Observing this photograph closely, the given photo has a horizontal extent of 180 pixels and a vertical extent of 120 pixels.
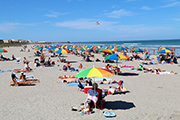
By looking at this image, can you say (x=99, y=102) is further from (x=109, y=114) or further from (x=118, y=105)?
(x=109, y=114)

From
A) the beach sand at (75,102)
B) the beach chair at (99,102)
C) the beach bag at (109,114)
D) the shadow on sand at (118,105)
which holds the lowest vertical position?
the shadow on sand at (118,105)

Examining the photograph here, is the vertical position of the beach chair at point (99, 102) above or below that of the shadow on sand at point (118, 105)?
above

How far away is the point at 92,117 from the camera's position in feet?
18.6

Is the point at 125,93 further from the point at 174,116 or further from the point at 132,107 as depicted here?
the point at 174,116

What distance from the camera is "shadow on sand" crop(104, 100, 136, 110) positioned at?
6498mm

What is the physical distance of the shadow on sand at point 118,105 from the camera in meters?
6.50

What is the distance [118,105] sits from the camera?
6738 millimetres

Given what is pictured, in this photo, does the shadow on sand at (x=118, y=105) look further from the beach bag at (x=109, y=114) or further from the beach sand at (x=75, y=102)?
the beach bag at (x=109, y=114)

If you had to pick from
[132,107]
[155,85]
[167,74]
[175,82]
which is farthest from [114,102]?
[167,74]

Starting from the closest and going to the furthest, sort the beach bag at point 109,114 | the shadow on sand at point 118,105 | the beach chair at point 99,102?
the beach bag at point 109,114 → the beach chair at point 99,102 → the shadow on sand at point 118,105

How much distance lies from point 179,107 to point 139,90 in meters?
2.48

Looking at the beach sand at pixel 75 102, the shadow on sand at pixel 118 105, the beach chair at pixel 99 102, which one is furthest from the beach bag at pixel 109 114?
the shadow on sand at pixel 118 105

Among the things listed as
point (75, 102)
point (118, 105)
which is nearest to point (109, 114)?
point (118, 105)

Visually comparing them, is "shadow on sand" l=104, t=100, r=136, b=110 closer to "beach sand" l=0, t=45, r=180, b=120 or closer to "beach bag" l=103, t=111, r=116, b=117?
"beach sand" l=0, t=45, r=180, b=120
